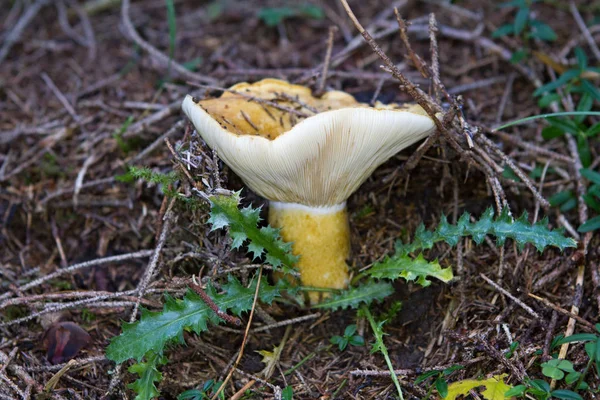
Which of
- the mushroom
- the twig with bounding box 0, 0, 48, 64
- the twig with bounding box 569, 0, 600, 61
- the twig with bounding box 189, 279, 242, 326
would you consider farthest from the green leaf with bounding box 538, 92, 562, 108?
the twig with bounding box 0, 0, 48, 64

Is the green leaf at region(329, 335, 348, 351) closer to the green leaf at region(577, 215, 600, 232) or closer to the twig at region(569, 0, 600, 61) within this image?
the green leaf at region(577, 215, 600, 232)

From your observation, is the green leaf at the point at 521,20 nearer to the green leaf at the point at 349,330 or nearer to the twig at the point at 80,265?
the green leaf at the point at 349,330

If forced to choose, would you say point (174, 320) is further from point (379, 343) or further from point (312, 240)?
point (379, 343)

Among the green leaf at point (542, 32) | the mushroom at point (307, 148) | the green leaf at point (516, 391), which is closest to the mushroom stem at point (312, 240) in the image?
the mushroom at point (307, 148)

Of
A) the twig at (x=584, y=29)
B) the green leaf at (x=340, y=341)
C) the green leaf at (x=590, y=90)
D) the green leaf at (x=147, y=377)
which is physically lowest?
the green leaf at (x=340, y=341)

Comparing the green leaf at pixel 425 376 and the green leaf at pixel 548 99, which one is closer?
the green leaf at pixel 425 376

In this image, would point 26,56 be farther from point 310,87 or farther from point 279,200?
point 279,200

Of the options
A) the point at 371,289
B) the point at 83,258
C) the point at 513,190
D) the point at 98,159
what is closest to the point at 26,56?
the point at 98,159
